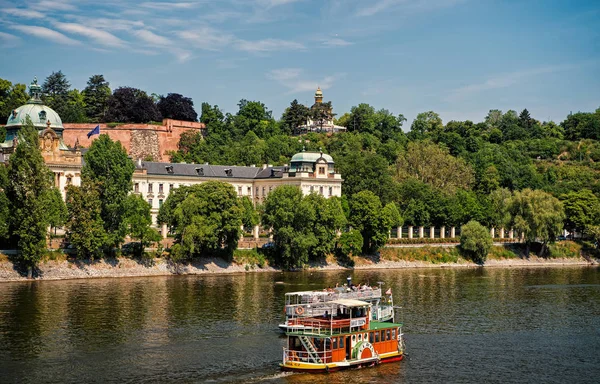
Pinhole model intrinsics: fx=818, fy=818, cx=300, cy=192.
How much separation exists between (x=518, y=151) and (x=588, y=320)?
117 metres

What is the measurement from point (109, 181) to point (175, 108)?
6965 centimetres

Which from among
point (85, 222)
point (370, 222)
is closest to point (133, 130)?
point (370, 222)

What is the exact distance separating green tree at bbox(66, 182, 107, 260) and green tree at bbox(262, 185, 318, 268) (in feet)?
71.2

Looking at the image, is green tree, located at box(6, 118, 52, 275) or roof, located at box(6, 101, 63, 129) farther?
roof, located at box(6, 101, 63, 129)

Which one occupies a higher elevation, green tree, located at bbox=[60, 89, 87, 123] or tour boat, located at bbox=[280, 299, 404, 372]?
green tree, located at bbox=[60, 89, 87, 123]

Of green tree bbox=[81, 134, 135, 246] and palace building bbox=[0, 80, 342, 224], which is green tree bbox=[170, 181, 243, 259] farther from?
palace building bbox=[0, 80, 342, 224]

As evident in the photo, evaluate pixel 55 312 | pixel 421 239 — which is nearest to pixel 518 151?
pixel 421 239

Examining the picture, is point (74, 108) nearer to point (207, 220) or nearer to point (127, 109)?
point (127, 109)

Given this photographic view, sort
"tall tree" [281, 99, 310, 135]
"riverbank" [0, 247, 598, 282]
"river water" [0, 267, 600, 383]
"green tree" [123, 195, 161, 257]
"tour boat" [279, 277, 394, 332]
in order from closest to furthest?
"river water" [0, 267, 600, 383] < "tour boat" [279, 277, 394, 332] < "riverbank" [0, 247, 598, 282] < "green tree" [123, 195, 161, 257] < "tall tree" [281, 99, 310, 135]

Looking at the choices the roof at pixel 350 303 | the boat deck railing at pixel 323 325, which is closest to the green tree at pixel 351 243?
the roof at pixel 350 303

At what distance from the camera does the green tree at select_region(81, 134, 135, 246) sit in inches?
3568

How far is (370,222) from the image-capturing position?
357 ft

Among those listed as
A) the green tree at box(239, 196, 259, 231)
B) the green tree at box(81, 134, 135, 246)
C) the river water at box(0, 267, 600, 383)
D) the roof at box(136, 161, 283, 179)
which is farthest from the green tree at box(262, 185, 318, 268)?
the roof at box(136, 161, 283, 179)

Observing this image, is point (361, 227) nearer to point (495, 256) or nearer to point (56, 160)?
point (495, 256)
